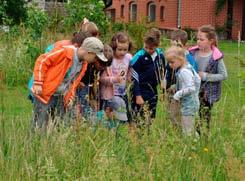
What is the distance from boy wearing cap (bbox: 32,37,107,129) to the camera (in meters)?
6.69

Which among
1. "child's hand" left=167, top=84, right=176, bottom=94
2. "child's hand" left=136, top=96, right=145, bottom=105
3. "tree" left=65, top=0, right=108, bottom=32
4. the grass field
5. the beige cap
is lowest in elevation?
the grass field

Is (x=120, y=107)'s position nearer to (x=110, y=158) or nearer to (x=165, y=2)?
(x=110, y=158)

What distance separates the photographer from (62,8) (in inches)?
677

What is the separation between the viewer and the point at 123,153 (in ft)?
18.1

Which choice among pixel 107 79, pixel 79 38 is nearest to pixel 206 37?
pixel 107 79

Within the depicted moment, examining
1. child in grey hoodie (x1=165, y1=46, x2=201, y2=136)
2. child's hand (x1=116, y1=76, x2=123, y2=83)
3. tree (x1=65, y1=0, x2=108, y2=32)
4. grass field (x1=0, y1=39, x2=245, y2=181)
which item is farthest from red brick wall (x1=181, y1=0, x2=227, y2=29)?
grass field (x1=0, y1=39, x2=245, y2=181)

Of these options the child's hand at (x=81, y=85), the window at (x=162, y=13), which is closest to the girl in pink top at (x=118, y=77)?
the child's hand at (x=81, y=85)

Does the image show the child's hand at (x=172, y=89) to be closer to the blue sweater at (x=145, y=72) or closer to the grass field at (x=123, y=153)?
the blue sweater at (x=145, y=72)

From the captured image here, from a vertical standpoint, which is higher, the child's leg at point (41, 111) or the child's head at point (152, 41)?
the child's head at point (152, 41)

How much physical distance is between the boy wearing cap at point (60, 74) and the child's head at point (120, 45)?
2.14 ft

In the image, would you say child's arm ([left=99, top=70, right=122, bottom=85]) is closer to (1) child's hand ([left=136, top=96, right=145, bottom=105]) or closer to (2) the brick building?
(1) child's hand ([left=136, top=96, right=145, bottom=105])

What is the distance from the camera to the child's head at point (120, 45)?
7438 millimetres

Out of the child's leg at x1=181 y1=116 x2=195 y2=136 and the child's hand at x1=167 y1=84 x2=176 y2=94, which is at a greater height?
the child's hand at x1=167 y1=84 x2=176 y2=94

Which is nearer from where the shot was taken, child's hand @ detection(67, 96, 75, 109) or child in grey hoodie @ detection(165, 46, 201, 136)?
child's hand @ detection(67, 96, 75, 109)
